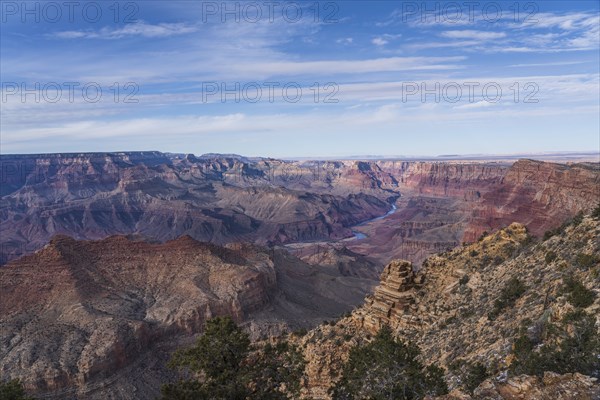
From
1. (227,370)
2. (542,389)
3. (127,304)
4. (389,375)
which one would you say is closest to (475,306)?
(389,375)

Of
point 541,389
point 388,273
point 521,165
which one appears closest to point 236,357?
point 541,389

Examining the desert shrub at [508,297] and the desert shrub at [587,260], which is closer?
the desert shrub at [587,260]

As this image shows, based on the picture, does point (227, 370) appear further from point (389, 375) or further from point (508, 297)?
point (508, 297)

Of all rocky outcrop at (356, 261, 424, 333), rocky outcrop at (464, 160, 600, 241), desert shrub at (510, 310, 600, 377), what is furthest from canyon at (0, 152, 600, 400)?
desert shrub at (510, 310, 600, 377)

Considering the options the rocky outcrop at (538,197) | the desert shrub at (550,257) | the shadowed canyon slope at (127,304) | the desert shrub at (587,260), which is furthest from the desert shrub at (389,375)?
the rocky outcrop at (538,197)

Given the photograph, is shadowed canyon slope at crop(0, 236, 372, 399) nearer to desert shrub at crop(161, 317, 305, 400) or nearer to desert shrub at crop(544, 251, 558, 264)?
desert shrub at crop(161, 317, 305, 400)

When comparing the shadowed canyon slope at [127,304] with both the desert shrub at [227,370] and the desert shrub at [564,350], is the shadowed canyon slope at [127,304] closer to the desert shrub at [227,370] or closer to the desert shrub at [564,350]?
the desert shrub at [227,370]
